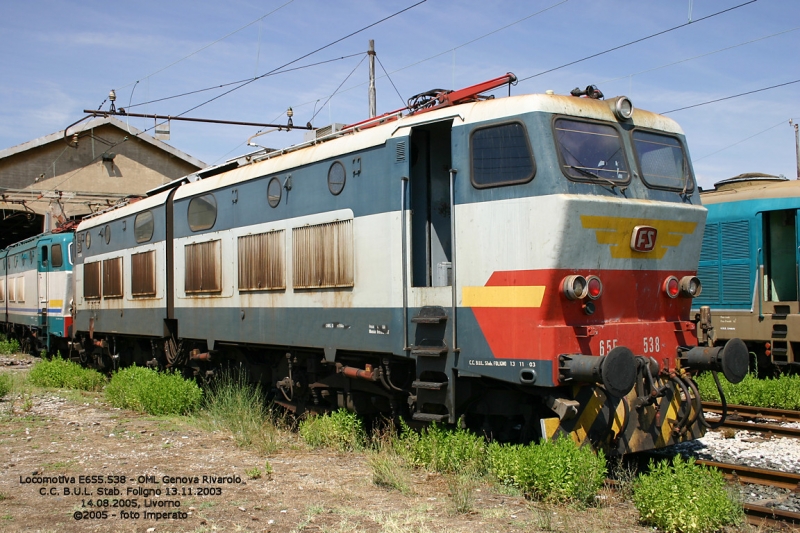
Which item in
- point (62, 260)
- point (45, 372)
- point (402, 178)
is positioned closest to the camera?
point (402, 178)

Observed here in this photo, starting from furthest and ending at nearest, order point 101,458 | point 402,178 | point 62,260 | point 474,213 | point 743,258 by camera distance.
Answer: point 62,260, point 743,258, point 101,458, point 402,178, point 474,213

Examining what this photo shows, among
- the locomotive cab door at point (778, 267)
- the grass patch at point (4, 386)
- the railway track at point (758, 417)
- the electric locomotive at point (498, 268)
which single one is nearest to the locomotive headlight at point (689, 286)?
the electric locomotive at point (498, 268)

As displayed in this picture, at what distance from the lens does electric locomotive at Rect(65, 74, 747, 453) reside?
705 centimetres

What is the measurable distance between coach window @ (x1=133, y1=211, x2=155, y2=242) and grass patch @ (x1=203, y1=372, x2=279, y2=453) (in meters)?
3.46

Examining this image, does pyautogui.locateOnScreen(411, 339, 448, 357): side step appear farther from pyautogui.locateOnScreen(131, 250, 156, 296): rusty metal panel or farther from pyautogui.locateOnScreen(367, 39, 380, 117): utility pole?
pyautogui.locateOnScreen(367, 39, 380, 117): utility pole

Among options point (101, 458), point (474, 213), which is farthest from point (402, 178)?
point (101, 458)

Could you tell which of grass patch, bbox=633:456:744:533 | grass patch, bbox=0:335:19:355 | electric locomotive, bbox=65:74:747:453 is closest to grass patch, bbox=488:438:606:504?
electric locomotive, bbox=65:74:747:453

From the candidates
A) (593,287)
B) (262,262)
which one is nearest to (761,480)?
(593,287)

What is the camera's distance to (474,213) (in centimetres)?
746

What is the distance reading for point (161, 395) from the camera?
12.0 m

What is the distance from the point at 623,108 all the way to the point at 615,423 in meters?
3.16

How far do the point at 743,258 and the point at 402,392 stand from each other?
8.04 metres

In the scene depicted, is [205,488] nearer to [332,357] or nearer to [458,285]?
[332,357]

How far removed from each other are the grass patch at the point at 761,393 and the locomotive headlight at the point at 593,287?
542 centimetres
